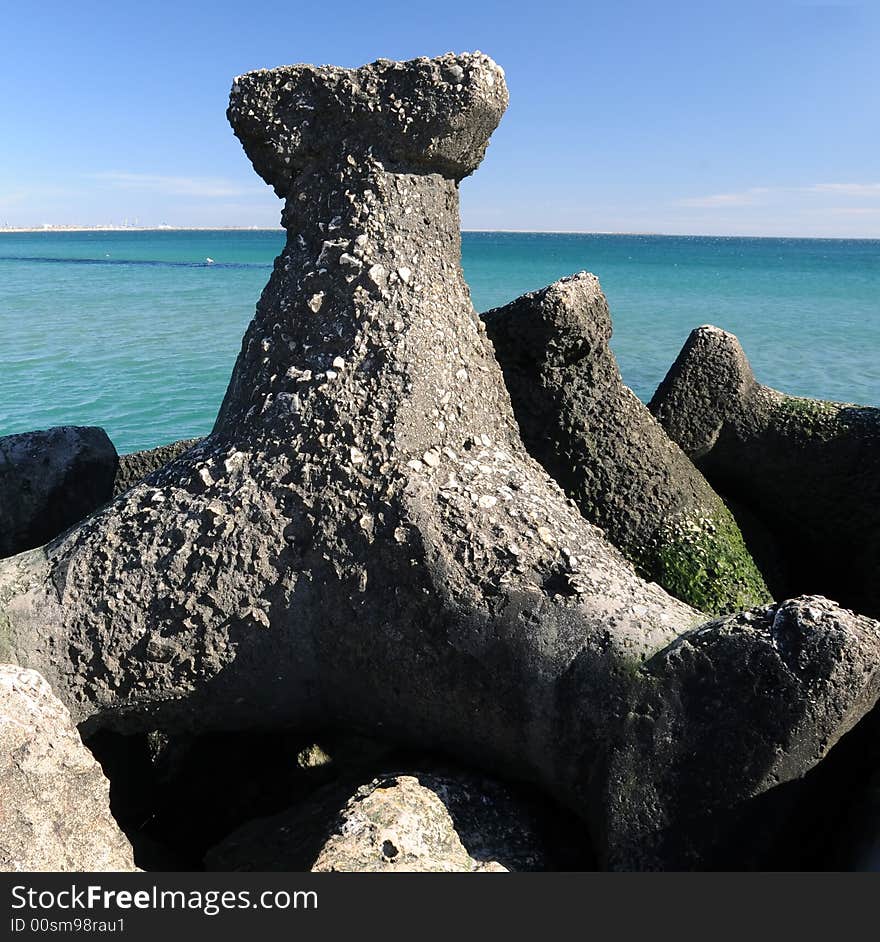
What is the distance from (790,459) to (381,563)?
221 cm

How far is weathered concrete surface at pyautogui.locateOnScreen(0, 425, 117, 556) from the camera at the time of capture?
138 inches

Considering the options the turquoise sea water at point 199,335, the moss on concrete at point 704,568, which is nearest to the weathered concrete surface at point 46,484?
the moss on concrete at point 704,568

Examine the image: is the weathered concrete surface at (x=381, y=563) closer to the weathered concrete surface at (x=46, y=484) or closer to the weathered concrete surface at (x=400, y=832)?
the weathered concrete surface at (x=400, y=832)

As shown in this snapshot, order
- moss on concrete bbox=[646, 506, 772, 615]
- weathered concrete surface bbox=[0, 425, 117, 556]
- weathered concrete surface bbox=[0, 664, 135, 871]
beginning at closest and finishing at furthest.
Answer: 1. weathered concrete surface bbox=[0, 664, 135, 871]
2. moss on concrete bbox=[646, 506, 772, 615]
3. weathered concrete surface bbox=[0, 425, 117, 556]

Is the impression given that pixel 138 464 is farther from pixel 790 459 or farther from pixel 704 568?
pixel 790 459

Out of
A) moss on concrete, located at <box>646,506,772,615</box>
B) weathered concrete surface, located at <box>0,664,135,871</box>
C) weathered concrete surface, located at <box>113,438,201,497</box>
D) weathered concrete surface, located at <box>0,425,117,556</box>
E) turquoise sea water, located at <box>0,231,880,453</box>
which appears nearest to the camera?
weathered concrete surface, located at <box>0,664,135,871</box>

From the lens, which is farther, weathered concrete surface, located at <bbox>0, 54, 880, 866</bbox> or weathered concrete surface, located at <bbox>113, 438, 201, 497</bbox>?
weathered concrete surface, located at <bbox>113, 438, 201, 497</bbox>

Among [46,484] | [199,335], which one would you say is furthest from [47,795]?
[199,335]

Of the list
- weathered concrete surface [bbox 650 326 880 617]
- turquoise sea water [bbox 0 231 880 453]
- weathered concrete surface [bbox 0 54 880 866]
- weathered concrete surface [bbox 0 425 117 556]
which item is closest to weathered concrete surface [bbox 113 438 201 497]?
weathered concrete surface [bbox 0 425 117 556]

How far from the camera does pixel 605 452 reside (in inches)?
127

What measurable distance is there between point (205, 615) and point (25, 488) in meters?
1.63

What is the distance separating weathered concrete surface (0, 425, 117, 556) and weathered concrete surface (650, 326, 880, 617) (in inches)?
93.9

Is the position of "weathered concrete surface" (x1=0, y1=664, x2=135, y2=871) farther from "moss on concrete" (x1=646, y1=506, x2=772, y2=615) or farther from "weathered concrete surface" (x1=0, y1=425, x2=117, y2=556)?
"moss on concrete" (x1=646, y1=506, x2=772, y2=615)
